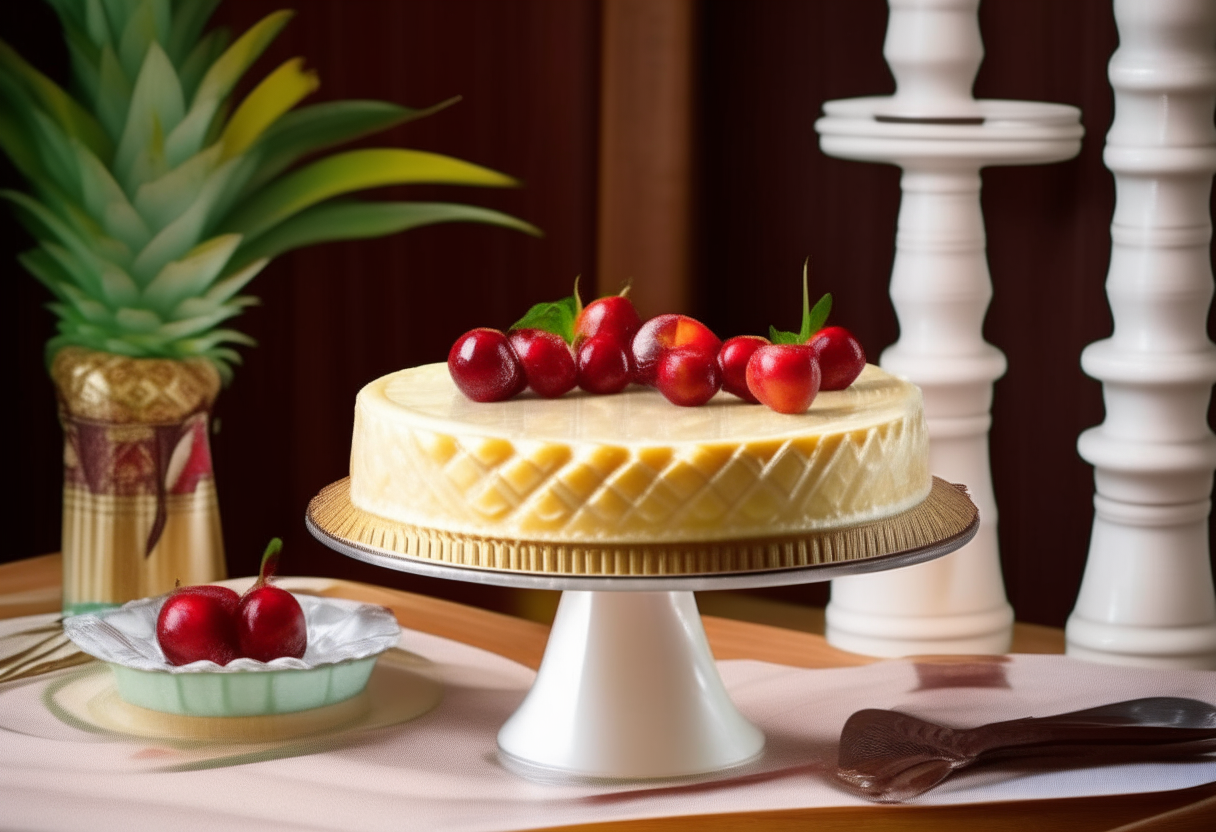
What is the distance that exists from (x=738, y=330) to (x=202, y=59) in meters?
0.60

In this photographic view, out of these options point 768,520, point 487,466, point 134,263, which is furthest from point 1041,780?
point 134,263

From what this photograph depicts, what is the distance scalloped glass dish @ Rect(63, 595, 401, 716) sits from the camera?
3.62ft

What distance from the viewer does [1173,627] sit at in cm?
138

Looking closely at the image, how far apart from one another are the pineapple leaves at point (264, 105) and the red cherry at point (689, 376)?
22.0 inches

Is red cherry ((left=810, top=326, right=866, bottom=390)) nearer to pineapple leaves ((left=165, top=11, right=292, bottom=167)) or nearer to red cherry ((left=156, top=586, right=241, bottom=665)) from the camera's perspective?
red cherry ((left=156, top=586, right=241, bottom=665))

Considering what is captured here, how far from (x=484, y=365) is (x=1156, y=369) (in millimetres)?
590

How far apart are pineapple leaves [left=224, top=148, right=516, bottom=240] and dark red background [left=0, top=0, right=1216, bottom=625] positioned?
261mm

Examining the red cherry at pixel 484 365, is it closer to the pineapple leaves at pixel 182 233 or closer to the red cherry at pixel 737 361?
the red cherry at pixel 737 361

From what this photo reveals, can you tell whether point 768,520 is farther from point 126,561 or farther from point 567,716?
point 126,561

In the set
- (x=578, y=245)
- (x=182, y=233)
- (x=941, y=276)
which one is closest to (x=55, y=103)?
(x=182, y=233)

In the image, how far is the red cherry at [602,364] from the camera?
104cm

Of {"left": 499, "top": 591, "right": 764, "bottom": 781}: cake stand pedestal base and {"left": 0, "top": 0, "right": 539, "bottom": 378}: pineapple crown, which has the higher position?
{"left": 0, "top": 0, "right": 539, "bottom": 378}: pineapple crown

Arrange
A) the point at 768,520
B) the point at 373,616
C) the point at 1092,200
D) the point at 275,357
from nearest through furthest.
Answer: the point at 768,520, the point at 373,616, the point at 1092,200, the point at 275,357

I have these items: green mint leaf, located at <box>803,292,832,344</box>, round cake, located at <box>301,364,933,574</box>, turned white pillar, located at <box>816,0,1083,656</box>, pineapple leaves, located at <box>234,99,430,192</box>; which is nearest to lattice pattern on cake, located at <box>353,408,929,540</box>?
round cake, located at <box>301,364,933,574</box>
